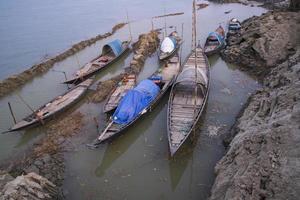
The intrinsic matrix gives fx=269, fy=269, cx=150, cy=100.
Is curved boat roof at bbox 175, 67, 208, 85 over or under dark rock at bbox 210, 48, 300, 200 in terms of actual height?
under

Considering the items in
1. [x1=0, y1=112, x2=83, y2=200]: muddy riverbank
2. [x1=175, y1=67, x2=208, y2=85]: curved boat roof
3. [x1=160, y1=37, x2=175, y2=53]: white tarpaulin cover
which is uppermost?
[x1=175, y1=67, x2=208, y2=85]: curved boat roof

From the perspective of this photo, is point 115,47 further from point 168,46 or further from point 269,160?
point 269,160

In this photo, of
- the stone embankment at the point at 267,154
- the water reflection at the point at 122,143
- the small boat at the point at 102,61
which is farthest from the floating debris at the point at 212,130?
the small boat at the point at 102,61

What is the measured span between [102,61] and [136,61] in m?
3.42

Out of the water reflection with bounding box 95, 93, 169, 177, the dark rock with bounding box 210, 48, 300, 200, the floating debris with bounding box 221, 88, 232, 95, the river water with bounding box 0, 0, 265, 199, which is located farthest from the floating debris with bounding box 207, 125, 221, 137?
the floating debris with bounding box 221, 88, 232, 95

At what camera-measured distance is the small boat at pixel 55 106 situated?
17.3 m

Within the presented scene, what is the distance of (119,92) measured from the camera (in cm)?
2014

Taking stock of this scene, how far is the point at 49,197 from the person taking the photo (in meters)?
12.3

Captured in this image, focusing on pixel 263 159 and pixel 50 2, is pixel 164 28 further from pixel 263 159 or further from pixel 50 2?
pixel 50 2

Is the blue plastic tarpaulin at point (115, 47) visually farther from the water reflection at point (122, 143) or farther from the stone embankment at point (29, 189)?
the stone embankment at point (29, 189)

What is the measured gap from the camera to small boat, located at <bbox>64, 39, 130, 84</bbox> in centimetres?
2339

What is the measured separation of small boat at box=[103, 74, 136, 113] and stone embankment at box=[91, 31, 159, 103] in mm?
1221

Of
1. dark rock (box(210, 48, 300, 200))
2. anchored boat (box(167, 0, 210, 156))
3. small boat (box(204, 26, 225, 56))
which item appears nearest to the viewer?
dark rock (box(210, 48, 300, 200))

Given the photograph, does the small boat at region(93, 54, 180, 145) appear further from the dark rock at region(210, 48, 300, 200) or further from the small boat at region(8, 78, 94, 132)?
the dark rock at region(210, 48, 300, 200)
